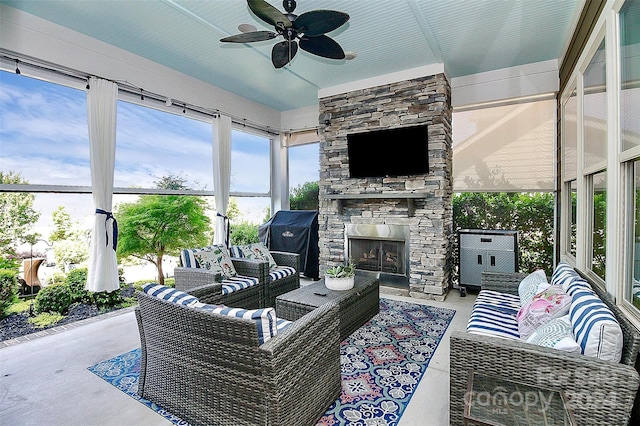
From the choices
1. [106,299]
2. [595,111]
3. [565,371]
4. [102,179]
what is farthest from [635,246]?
[106,299]

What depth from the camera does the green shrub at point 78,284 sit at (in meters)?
3.68

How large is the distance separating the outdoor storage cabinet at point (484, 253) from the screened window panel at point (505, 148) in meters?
0.73

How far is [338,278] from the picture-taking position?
10.5 feet

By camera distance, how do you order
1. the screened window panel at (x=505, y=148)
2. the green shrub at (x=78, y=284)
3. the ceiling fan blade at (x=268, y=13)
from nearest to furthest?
the ceiling fan blade at (x=268, y=13)
the green shrub at (x=78, y=284)
the screened window panel at (x=505, y=148)

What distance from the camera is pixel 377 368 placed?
2506mm

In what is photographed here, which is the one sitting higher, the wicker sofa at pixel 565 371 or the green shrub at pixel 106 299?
the wicker sofa at pixel 565 371

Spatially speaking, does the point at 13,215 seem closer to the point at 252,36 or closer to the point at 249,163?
the point at 252,36

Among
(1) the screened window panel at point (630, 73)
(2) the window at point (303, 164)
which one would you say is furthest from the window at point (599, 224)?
(2) the window at point (303, 164)

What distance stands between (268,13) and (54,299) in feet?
12.0

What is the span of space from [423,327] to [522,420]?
2.13 meters

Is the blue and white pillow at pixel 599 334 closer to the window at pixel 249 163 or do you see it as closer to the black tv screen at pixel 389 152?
the black tv screen at pixel 389 152

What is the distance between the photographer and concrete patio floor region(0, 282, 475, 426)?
1960 millimetres

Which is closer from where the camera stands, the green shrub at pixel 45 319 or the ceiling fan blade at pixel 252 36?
the ceiling fan blade at pixel 252 36

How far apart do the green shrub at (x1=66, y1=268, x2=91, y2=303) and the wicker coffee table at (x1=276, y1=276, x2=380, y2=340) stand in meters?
2.48
